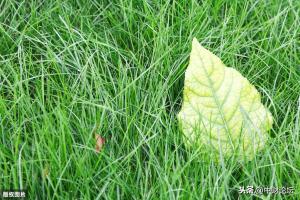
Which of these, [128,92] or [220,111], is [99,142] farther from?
[220,111]

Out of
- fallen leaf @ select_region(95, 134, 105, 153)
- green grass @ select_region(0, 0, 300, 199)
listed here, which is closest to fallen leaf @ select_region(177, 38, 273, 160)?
green grass @ select_region(0, 0, 300, 199)

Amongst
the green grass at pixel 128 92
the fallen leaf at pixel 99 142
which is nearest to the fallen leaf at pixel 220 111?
the green grass at pixel 128 92

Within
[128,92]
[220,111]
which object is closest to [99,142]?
[128,92]

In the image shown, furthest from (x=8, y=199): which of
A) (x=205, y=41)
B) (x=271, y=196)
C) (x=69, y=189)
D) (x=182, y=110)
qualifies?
(x=205, y=41)

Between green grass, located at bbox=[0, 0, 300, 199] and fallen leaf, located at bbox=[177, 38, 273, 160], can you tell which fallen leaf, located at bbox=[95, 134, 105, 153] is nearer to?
green grass, located at bbox=[0, 0, 300, 199]

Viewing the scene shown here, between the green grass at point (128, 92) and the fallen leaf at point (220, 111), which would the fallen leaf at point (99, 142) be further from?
the fallen leaf at point (220, 111)
